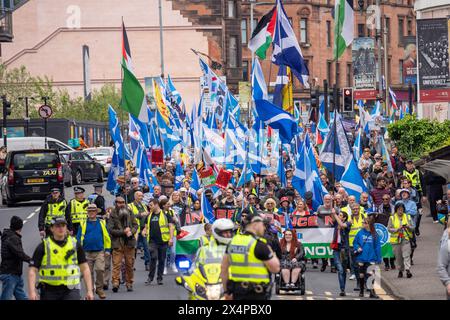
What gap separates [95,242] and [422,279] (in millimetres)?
6145

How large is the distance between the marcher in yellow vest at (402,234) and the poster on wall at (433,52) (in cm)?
1652

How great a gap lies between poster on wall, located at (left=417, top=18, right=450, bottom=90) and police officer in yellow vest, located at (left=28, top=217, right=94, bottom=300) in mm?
26660

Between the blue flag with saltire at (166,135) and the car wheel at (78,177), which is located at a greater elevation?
the blue flag with saltire at (166,135)

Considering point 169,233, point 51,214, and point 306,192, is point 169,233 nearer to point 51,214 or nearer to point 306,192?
point 51,214

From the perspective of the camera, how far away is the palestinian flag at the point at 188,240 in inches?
959

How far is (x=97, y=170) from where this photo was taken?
52.2 m

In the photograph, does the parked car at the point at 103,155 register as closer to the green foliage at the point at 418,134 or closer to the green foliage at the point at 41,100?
the green foliage at the point at 418,134

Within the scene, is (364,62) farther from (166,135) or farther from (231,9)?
(231,9)

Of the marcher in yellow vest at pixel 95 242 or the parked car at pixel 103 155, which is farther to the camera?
the parked car at pixel 103 155

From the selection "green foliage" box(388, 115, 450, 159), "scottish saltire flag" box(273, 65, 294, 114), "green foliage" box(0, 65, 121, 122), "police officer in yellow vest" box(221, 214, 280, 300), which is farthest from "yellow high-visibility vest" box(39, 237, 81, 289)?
"green foliage" box(0, 65, 121, 122)

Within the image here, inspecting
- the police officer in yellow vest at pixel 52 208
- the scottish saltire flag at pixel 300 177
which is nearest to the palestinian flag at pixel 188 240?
the police officer in yellow vest at pixel 52 208

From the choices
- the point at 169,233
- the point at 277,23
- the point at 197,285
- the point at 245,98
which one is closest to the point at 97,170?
the point at 245,98

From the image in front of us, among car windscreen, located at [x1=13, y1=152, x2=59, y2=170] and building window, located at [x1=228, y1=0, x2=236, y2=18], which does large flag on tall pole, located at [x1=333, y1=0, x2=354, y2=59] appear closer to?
car windscreen, located at [x1=13, y1=152, x2=59, y2=170]

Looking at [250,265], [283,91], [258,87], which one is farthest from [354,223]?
[250,265]
